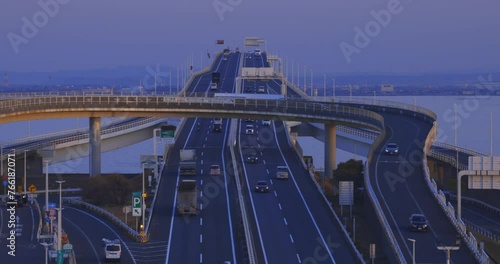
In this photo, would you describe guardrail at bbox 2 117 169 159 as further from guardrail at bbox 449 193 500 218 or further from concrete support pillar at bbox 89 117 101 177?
guardrail at bbox 449 193 500 218

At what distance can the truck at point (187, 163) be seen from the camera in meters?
64.5

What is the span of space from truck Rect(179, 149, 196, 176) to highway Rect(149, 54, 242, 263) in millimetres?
Result: 493

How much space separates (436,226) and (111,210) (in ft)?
75.8

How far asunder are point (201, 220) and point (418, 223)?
1286cm

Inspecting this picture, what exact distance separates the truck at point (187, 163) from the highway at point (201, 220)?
0.49 m

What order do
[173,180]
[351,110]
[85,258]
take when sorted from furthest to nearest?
[351,110] < [173,180] < [85,258]

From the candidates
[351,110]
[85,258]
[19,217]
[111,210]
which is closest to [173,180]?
[111,210]

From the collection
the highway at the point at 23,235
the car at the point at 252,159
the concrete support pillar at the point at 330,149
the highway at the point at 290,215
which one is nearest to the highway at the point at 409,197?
the highway at the point at 290,215

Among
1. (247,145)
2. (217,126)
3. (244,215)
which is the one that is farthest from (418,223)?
(217,126)

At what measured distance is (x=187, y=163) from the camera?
6594 cm

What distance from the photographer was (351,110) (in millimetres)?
75000

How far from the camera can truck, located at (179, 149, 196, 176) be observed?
64.5 metres

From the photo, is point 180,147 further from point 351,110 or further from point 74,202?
point 74,202

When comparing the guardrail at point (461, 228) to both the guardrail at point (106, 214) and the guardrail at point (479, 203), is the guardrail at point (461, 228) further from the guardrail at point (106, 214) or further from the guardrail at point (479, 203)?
the guardrail at point (479, 203)
